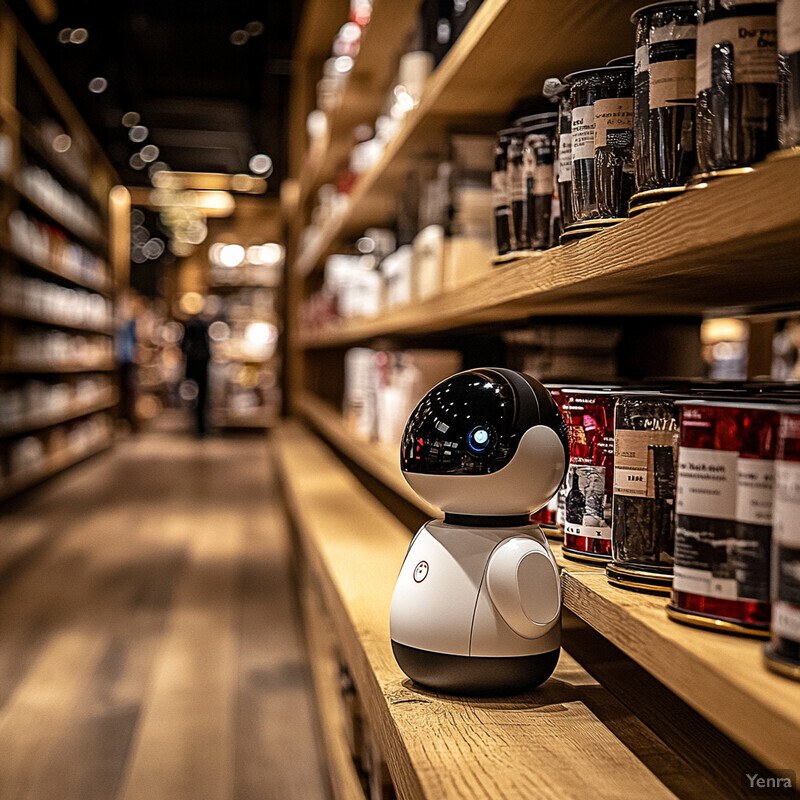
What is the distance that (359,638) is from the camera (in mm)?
1411

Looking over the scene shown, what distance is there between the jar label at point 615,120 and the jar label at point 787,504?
474mm

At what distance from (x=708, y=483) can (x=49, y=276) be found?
25.1 feet

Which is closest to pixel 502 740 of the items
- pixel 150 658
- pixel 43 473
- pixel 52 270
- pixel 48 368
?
pixel 150 658

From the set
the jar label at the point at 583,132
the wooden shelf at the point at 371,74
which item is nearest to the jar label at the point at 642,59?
the jar label at the point at 583,132

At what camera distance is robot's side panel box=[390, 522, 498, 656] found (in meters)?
1.06

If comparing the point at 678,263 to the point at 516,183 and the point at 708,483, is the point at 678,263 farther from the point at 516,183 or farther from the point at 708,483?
the point at 516,183

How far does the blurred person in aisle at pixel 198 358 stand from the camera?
35.1 ft

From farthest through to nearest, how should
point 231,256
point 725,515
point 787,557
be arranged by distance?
point 231,256 → point 725,515 → point 787,557

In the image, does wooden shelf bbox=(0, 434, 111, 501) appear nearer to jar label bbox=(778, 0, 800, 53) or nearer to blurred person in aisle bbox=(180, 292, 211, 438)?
blurred person in aisle bbox=(180, 292, 211, 438)

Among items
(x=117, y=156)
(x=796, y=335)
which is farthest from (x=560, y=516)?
(x=117, y=156)

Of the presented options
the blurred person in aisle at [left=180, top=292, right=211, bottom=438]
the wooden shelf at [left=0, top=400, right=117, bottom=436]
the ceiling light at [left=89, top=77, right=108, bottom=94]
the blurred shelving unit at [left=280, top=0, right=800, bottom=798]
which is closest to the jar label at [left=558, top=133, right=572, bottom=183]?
the blurred shelving unit at [left=280, top=0, right=800, bottom=798]

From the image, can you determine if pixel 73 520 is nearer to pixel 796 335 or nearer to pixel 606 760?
pixel 796 335

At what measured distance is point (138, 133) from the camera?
33.5 ft

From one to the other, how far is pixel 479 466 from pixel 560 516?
286 mm
